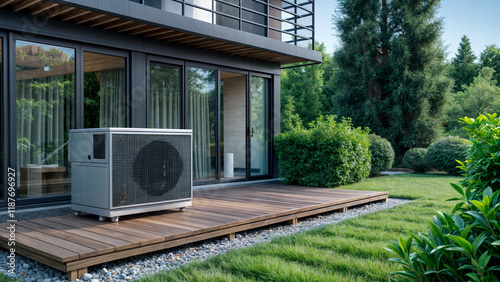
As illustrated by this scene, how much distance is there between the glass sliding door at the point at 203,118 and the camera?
22.5ft

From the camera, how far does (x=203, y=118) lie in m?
7.06

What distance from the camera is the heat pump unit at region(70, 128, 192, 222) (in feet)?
13.1

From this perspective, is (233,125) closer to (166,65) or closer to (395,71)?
(166,65)

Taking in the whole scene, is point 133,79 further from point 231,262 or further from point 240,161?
point 231,262

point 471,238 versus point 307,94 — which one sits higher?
point 307,94

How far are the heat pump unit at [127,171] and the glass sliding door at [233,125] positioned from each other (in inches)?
105

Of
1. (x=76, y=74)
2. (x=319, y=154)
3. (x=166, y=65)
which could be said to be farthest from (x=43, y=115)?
(x=319, y=154)

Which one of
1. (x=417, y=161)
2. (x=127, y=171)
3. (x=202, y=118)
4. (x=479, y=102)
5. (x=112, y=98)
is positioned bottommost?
(x=417, y=161)

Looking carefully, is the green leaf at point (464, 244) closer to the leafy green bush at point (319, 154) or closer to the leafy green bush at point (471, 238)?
the leafy green bush at point (471, 238)

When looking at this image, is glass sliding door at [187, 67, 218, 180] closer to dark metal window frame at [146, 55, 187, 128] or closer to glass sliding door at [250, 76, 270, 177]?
dark metal window frame at [146, 55, 187, 128]

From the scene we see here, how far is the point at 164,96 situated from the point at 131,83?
70 cm

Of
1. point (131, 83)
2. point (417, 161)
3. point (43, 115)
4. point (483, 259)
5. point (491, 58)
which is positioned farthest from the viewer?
point (491, 58)

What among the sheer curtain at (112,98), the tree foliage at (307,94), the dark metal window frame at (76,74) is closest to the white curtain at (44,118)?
the dark metal window frame at (76,74)

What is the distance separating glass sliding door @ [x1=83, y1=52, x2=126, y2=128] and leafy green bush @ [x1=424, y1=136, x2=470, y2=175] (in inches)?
384
